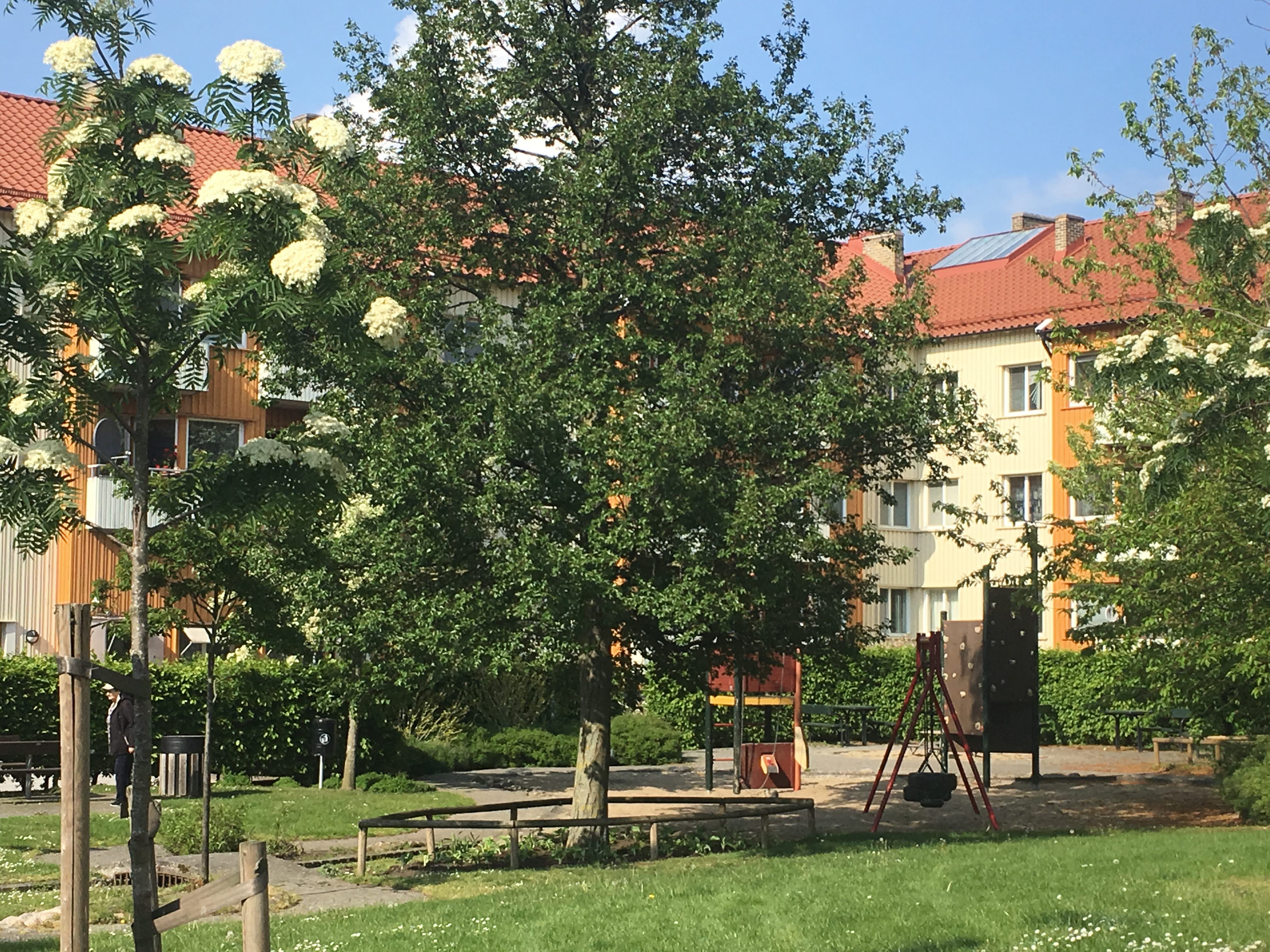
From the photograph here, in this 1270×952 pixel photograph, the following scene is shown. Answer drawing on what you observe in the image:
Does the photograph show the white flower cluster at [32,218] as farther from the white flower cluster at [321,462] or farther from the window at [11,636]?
the window at [11,636]

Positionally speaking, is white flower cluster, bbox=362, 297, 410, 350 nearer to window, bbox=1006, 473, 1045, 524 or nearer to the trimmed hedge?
→ the trimmed hedge

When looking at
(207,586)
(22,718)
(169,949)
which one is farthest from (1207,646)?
(22,718)

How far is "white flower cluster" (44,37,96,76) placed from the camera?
8.09 m

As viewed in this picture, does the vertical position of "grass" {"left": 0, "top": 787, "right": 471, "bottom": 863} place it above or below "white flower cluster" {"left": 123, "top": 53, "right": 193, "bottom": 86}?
below

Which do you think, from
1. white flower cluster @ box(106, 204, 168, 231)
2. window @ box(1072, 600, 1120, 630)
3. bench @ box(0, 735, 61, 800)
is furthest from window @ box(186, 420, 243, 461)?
white flower cluster @ box(106, 204, 168, 231)

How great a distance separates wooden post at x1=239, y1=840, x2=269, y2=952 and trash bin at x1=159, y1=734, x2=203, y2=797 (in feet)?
58.2

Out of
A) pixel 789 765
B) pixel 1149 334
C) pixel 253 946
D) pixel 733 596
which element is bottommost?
pixel 789 765

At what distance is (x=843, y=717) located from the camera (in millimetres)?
37094

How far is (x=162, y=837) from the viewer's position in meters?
16.7

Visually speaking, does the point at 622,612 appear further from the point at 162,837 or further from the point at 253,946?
the point at 253,946

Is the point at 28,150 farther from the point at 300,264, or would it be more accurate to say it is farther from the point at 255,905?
the point at 255,905

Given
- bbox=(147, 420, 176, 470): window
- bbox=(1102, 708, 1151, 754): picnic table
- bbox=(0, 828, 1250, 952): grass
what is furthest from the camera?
bbox=(1102, 708, 1151, 754): picnic table

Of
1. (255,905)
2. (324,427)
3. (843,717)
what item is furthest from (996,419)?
(255,905)

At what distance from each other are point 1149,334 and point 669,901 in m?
5.47
